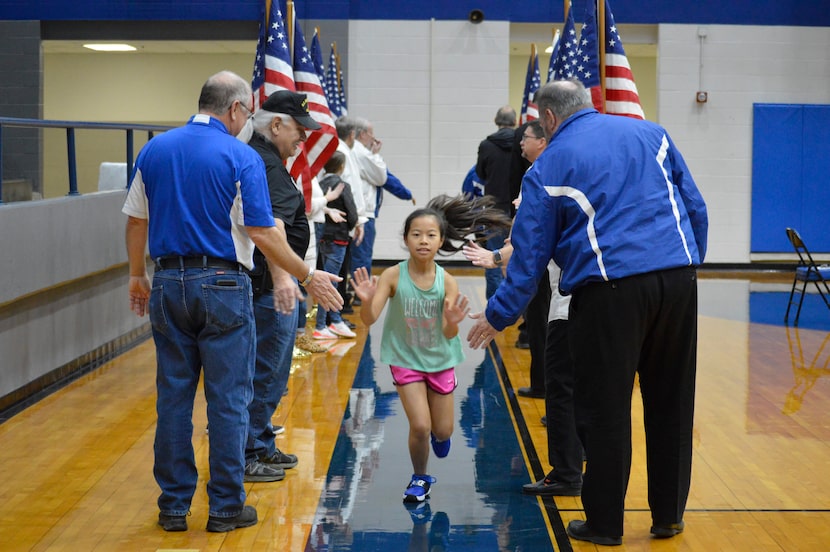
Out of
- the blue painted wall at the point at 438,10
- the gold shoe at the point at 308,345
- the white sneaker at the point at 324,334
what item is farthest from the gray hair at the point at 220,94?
the blue painted wall at the point at 438,10

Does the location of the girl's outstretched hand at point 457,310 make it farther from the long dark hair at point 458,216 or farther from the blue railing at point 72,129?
the blue railing at point 72,129

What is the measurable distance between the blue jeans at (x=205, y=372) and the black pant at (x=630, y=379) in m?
1.34

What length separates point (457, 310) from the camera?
445 cm

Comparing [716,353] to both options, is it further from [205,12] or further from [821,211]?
[205,12]

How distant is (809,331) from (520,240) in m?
6.79

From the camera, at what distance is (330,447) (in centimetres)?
544

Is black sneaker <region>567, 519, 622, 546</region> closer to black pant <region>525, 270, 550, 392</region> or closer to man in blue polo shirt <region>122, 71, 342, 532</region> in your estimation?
man in blue polo shirt <region>122, 71, 342, 532</region>

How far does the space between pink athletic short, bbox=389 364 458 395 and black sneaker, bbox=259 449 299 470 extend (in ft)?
2.76

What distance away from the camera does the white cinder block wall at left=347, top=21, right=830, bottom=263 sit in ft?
50.8

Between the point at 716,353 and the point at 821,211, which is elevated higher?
the point at 821,211

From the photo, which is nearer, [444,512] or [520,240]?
[520,240]

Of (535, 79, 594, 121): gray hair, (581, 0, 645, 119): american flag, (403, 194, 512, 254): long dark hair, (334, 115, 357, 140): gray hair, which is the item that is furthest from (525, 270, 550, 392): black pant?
(334, 115, 357, 140): gray hair

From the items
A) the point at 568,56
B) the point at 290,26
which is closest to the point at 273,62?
the point at 290,26

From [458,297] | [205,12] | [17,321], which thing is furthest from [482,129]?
[458,297]
